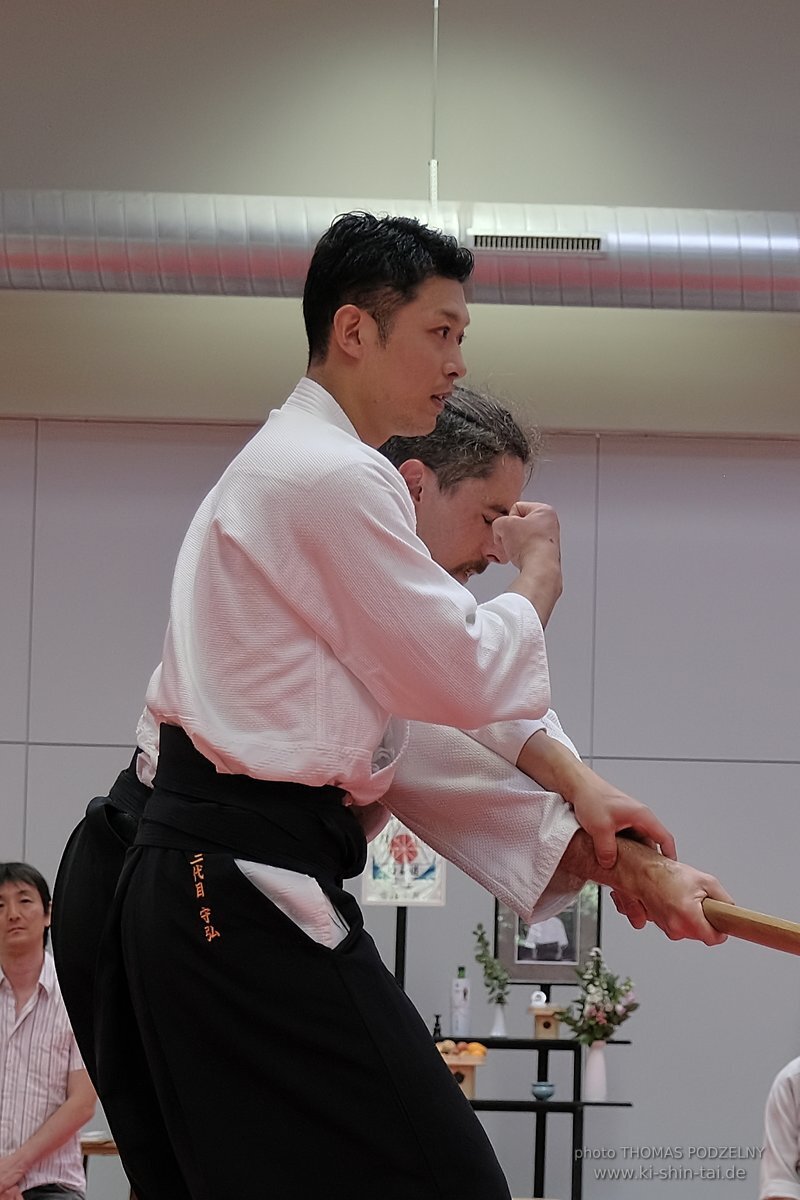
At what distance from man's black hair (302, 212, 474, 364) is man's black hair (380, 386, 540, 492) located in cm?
50

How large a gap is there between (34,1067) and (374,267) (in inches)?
149

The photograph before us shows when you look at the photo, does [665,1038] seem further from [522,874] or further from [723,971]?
[522,874]

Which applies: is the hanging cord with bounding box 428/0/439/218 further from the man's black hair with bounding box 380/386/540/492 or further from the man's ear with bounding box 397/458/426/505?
the man's ear with bounding box 397/458/426/505

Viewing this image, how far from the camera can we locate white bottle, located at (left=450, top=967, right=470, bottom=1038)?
6.17m

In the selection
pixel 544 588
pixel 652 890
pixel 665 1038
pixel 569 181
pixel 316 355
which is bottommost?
pixel 665 1038

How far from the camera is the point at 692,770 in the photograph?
6695 mm

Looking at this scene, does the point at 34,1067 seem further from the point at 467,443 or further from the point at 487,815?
the point at 487,815

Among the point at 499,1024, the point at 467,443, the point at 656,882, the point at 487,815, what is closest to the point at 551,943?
the point at 499,1024

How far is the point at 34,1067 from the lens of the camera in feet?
16.1

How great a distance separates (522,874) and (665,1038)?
490 centimetres

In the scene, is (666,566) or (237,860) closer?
(237,860)

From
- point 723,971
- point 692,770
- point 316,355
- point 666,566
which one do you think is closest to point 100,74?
point 666,566

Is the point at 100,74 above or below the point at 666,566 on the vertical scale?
above

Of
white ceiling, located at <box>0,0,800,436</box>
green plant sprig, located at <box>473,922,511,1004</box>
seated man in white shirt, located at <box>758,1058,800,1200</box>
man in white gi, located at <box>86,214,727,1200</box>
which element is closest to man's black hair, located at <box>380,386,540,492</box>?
man in white gi, located at <box>86,214,727,1200</box>
